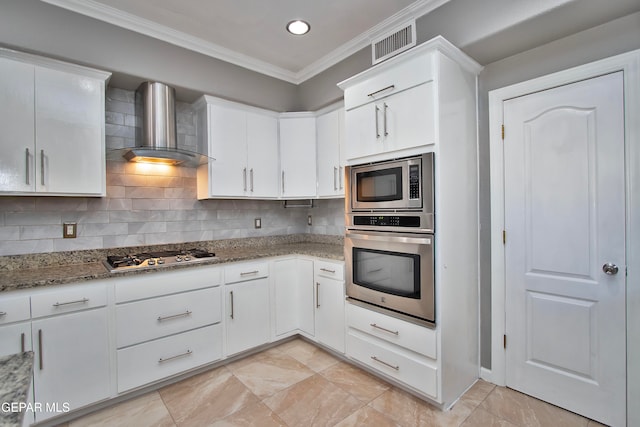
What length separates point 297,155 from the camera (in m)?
3.27

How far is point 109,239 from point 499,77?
10.6ft

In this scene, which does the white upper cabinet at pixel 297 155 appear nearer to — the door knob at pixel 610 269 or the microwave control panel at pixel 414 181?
the microwave control panel at pixel 414 181

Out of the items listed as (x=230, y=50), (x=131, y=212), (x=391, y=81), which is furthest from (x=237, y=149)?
(x=391, y=81)

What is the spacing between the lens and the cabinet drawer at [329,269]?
2.61m

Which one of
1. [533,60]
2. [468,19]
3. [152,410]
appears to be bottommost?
[152,410]

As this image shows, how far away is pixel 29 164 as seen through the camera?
202 cm

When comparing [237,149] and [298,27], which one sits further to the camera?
[237,149]

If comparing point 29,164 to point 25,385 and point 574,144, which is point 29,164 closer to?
point 25,385

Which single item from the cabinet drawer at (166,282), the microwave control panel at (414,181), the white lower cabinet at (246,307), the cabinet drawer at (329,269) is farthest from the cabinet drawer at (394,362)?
the cabinet drawer at (166,282)

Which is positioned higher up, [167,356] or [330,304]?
[330,304]

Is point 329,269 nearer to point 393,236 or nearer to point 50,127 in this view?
point 393,236

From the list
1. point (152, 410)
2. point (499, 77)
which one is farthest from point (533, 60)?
point (152, 410)

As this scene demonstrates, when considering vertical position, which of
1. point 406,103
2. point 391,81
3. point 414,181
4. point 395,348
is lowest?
point 395,348

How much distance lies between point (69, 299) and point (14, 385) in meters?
1.50
